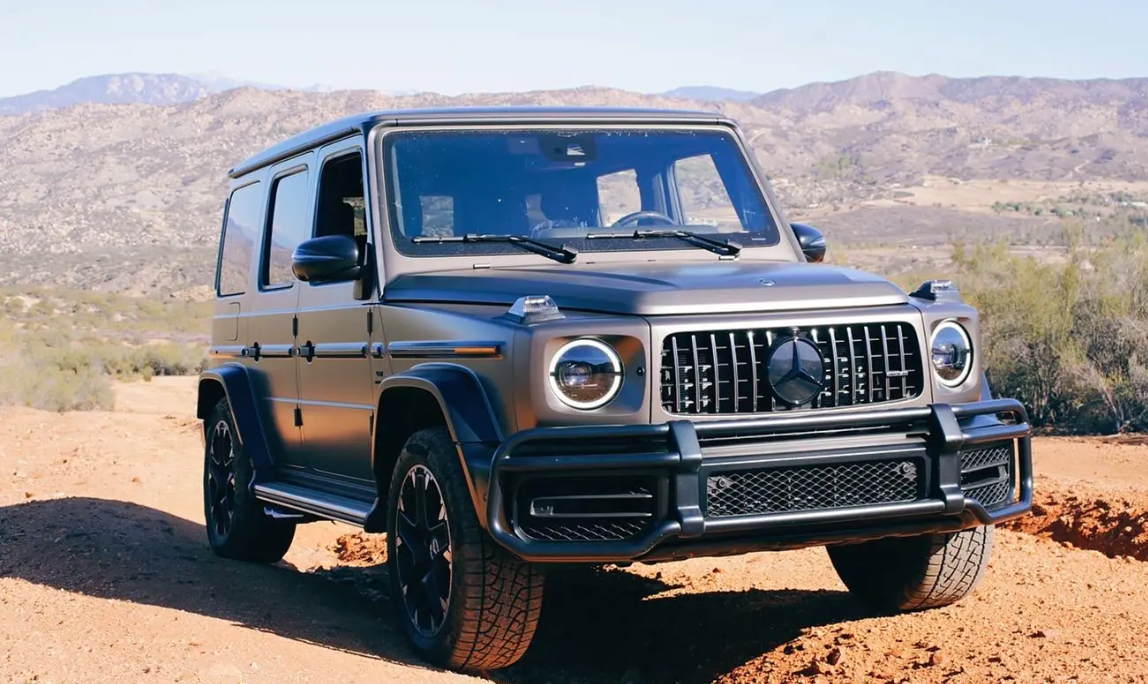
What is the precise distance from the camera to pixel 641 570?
25.3ft

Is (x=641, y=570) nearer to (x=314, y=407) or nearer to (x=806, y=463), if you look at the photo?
(x=314, y=407)

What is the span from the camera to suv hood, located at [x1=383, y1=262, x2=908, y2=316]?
4750 mm

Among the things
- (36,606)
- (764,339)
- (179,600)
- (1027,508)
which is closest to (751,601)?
(1027,508)

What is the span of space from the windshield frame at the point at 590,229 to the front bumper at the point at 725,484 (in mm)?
1334

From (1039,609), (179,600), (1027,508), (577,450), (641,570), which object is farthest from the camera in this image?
(641,570)

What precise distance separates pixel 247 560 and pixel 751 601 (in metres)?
2.87

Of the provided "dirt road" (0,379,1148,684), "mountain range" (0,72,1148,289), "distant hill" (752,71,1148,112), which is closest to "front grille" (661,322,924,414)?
"dirt road" (0,379,1148,684)

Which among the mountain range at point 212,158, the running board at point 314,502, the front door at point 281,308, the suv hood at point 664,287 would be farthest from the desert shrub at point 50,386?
the mountain range at point 212,158

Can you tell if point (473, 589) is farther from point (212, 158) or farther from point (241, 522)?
point (212, 158)

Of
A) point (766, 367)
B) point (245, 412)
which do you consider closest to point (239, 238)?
point (245, 412)

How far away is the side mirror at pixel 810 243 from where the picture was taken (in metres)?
6.40

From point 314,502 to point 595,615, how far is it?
4.84 ft

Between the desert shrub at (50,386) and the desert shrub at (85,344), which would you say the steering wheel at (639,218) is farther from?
the desert shrub at (85,344)

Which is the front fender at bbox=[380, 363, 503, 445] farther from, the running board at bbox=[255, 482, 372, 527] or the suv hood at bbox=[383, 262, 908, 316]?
the running board at bbox=[255, 482, 372, 527]
